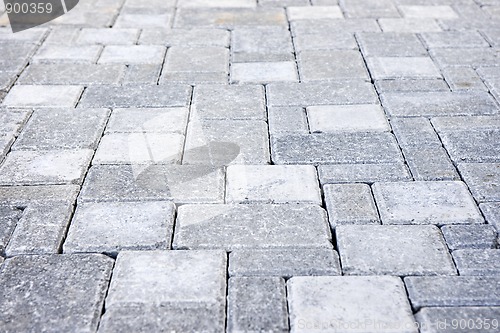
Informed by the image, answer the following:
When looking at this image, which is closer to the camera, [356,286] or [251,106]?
[356,286]

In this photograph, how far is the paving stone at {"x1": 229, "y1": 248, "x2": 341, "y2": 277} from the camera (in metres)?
1.98

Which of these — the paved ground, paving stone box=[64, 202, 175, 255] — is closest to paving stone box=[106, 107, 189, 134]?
the paved ground

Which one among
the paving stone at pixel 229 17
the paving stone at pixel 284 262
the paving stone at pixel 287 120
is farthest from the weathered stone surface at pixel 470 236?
the paving stone at pixel 229 17

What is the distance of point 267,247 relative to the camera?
2.09 m

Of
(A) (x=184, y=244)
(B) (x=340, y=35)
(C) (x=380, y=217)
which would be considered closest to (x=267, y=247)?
(A) (x=184, y=244)

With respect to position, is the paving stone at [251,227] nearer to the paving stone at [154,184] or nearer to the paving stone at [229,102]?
the paving stone at [154,184]

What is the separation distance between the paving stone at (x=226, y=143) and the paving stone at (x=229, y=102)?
73 millimetres

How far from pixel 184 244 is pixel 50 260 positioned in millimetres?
429

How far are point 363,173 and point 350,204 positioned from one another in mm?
235

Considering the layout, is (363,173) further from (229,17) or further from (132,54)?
(229,17)

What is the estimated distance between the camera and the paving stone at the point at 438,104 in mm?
2955

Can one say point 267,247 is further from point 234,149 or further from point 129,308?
point 234,149

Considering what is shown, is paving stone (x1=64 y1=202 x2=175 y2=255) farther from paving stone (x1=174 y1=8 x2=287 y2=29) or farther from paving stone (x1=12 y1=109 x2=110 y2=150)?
paving stone (x1=174 y1=8 x2=287 y2=29)

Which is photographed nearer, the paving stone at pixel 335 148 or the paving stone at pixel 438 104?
the paving stone at pixel 335 148
